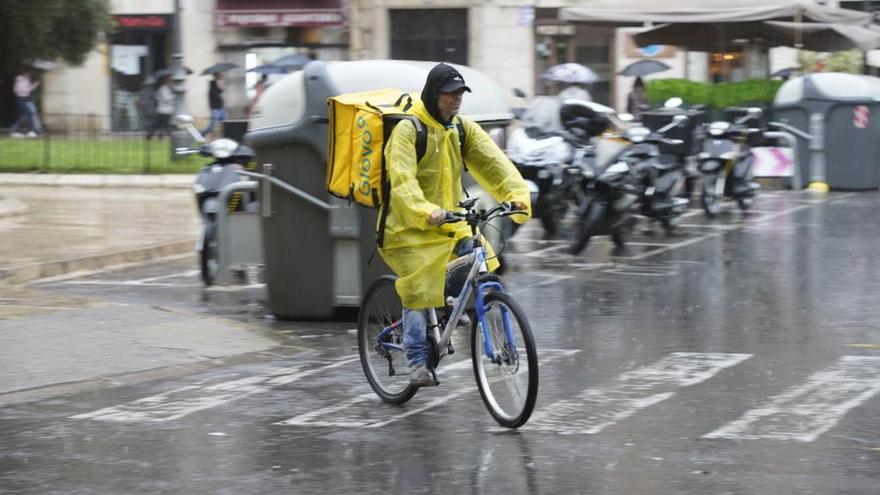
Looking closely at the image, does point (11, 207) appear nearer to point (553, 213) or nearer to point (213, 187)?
point (213, 187)

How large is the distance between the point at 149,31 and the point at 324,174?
97.7ft

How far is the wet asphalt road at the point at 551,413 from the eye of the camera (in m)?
6.28

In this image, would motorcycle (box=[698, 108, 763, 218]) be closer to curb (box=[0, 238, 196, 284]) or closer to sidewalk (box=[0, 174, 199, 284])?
sidewalk (box=[0, 174, 199, 284])

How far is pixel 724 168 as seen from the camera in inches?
706

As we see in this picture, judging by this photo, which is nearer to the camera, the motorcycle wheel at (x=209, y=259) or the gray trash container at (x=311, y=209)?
the gray trash container at (x=311, y=209)

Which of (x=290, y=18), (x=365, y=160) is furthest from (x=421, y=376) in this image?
(x=290, y=18)

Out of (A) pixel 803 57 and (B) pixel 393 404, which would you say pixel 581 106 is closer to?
(B) pixel 393 404

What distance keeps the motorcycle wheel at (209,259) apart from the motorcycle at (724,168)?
689cm

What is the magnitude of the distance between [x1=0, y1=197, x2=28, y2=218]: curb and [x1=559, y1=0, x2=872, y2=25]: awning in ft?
30.2

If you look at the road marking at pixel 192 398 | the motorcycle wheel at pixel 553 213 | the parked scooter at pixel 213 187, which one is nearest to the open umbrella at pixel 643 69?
the motorcycle wheel at pixel 553 213

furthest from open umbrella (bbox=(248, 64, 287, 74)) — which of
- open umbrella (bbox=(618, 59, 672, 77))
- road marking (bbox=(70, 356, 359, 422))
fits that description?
road marking (bbox=(70, 356, 359, 422))

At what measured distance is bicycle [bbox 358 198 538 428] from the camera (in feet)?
23.0

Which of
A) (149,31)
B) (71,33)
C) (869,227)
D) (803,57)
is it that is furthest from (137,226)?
(149,31)

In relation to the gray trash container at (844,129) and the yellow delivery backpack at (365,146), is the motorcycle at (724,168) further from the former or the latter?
the yellow delivery backpack at (365,146)
